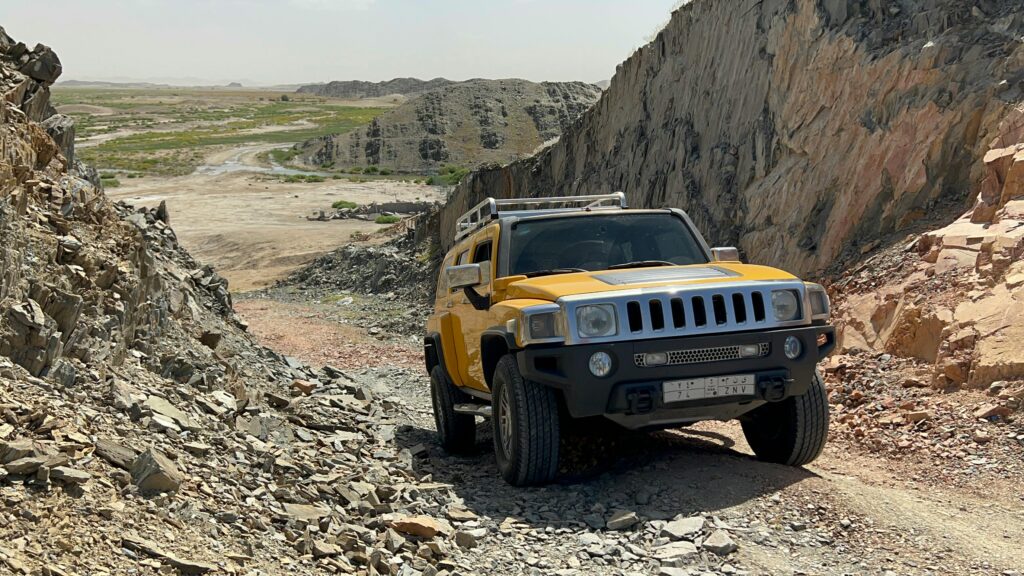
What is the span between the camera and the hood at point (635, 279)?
21.9 feet

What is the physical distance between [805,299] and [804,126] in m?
9.34

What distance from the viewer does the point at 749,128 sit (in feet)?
56.2

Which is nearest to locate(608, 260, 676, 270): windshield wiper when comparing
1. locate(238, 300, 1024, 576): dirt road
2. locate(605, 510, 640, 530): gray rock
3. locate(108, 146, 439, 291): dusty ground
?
locate(238, 300, 1024, 576): dirt road

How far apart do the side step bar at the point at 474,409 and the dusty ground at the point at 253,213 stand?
1140 inches

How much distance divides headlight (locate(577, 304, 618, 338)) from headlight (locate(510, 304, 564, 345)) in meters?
0.16

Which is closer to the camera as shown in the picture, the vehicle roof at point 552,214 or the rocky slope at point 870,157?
the vehicle roof at point 552,214

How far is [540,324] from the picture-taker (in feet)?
21.4

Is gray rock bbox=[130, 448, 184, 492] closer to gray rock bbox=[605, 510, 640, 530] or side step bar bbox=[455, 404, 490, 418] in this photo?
gray rock bbox=[605, 510, 640, 530]

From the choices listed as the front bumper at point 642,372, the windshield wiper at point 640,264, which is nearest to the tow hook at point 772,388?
the front bumper at point 642,372

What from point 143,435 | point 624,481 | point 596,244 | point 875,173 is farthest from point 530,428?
point 875,173

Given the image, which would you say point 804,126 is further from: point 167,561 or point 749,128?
point 167,561

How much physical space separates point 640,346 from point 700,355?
0.43 m

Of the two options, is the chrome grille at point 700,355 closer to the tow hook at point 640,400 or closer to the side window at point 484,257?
the tow hook at point 640,400

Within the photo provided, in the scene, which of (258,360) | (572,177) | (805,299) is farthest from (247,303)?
(805,299)
